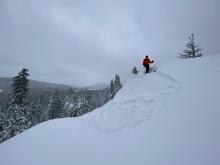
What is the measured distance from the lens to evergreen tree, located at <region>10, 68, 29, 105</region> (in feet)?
95.0

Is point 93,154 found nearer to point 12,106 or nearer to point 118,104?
point 118,104

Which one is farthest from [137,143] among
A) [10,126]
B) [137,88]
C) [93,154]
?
[10,126]

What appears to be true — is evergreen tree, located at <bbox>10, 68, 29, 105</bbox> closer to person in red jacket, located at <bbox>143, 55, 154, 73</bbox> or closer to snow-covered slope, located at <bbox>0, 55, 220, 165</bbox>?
snow-covered slope, located at <bbox>0, 55, 220, 165</bbox>

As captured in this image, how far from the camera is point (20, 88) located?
29375 millimetres

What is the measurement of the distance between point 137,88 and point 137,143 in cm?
698

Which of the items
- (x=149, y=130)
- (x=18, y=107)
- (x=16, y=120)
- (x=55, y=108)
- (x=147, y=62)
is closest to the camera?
(x=149, y=130)

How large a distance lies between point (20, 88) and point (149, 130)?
24.9 m

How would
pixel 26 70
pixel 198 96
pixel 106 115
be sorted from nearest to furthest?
pixel 198 96, pixel 106 115, pixel 26 70

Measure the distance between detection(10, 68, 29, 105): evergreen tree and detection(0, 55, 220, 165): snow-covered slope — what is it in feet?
53.9

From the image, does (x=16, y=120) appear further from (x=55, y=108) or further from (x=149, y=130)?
(x=55, y=108)

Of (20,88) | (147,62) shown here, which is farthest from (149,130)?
(20,88)

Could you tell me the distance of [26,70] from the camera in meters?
30.6

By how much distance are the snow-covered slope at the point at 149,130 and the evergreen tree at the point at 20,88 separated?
16436 mm

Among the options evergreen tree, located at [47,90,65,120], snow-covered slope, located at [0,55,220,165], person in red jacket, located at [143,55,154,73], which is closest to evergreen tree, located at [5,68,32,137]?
snow-covered slope, located at [0,55,220,165]
